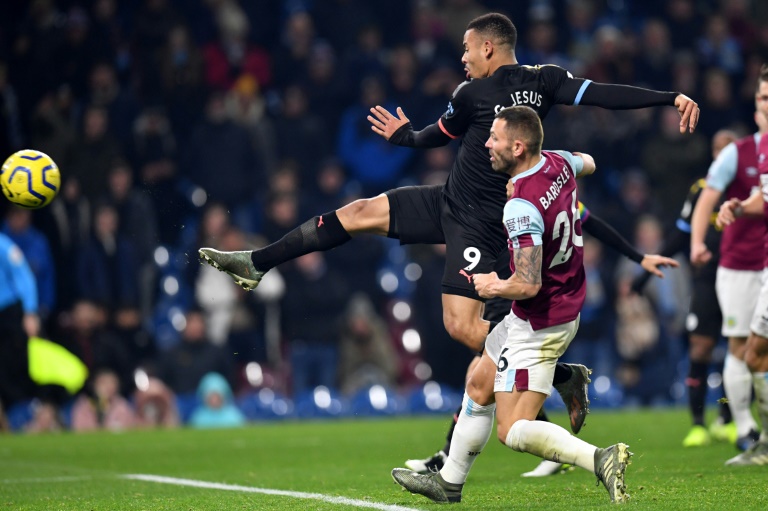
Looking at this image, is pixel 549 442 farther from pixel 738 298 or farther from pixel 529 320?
pixel 738 298

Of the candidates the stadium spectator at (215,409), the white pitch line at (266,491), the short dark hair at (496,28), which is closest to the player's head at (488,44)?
the short dark hair at (496,28)

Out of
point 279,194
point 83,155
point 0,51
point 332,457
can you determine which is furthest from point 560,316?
point 0,51

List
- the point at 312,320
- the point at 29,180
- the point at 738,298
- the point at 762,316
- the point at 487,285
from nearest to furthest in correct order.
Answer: the point at 487,285 < the point at 762,316 < the point at 29,180 < the point at 738,298 < the point at 312,320

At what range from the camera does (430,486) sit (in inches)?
245

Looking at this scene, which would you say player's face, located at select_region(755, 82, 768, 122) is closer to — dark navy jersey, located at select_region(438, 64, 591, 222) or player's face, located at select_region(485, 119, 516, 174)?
dark navy jersey, located at select_region(438, 64, 591, 222)

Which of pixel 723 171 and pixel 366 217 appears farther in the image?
pixel 723 171

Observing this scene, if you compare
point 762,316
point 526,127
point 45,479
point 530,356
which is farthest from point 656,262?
point 45,479

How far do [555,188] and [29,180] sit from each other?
3713mm

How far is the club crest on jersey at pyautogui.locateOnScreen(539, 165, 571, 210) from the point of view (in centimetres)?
588

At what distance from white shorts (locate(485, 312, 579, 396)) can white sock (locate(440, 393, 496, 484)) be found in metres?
0.24

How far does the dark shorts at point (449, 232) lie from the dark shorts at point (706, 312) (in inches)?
136

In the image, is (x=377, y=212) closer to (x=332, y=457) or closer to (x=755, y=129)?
(x=332, y=457)

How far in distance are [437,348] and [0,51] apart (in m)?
6.83

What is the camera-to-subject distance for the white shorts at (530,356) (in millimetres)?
5961
